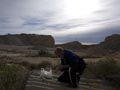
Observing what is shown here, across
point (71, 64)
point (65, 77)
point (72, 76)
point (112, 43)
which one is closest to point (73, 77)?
point (72, 76)

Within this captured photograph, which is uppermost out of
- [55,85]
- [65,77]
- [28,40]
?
[28,40]

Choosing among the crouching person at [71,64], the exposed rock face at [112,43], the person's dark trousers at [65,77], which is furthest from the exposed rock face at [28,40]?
the crouching person at [71,64]

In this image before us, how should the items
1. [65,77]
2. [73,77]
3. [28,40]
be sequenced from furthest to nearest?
[28,40]
[65,77]
[73,77]

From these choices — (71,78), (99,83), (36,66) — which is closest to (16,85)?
(71,78)

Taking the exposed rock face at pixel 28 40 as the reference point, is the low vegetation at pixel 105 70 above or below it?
below

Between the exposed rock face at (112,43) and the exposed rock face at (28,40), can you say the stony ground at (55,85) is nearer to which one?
the exposed rock face at (112,43)

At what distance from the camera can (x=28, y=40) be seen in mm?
137625

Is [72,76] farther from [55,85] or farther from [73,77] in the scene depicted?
[55,85]

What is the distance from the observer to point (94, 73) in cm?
1755

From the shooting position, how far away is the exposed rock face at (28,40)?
12800 cm

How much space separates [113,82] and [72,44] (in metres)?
104

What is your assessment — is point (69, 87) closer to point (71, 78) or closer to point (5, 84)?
point (71, 78)

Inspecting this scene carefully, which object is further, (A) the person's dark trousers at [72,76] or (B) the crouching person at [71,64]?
(A) the person's dark trousers at [72,76]

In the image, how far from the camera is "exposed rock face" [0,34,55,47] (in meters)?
128
